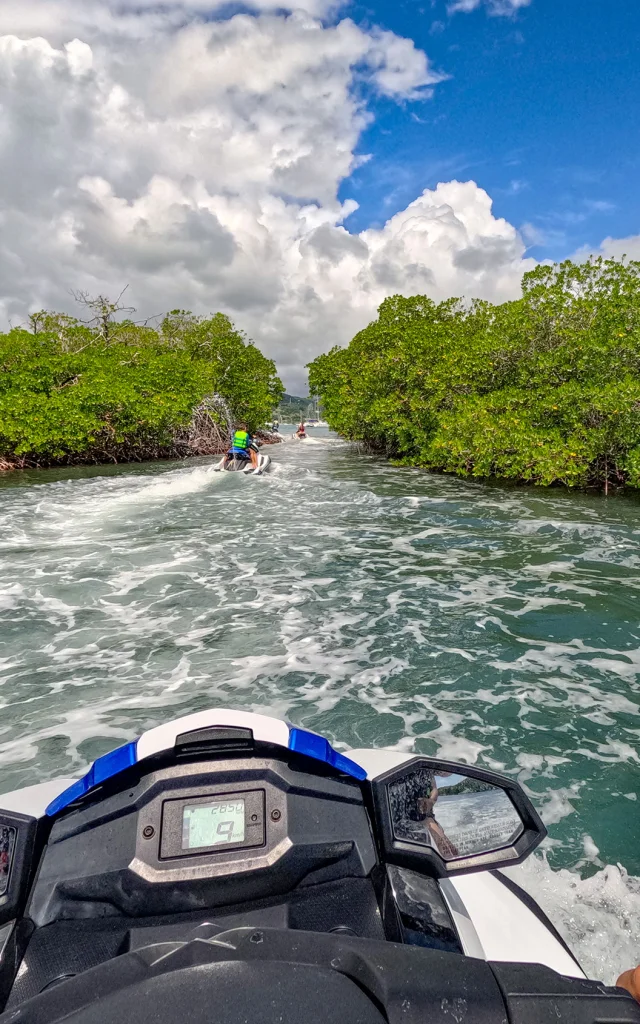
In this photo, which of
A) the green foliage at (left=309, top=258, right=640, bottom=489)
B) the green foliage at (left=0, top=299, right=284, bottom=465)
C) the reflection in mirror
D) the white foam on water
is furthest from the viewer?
the green foliage at (left=0, top=299, right=284, bottom=465)

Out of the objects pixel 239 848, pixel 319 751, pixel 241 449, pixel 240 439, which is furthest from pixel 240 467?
pixel 239 848

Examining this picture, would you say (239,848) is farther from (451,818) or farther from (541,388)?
(541,388)

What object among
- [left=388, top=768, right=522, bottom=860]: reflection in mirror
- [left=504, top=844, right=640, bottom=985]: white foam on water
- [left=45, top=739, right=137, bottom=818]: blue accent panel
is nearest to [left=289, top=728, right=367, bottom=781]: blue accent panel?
[left=388, top=768, right=522, bottom=860]: reflection in mirror

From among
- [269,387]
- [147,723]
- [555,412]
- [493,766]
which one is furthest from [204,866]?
[269,387]

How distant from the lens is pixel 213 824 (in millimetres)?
1271

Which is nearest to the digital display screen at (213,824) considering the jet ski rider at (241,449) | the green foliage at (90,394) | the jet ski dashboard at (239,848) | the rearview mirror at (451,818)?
the jet ski dashboard at (239,848)

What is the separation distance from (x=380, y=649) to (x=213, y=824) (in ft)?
10.7

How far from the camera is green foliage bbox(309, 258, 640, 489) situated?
11.9 m

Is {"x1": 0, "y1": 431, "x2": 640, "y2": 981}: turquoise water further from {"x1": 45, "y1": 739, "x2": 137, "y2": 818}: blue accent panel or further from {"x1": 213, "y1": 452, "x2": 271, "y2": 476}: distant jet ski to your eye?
{"x1": 213, "y1": 452, "x2": 271, "y2": 476}: distant jet ski

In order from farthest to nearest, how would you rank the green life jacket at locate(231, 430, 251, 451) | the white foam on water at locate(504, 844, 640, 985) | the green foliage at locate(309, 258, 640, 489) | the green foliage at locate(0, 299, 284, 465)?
the green foliage at locate(0, 299, 284, 465)
the green life jacket at locate(231, 430, 251, 451)
the green foliage at locate(309, 258, 640, 489)
the white foam on water at locate(504, 844, 640, 985)

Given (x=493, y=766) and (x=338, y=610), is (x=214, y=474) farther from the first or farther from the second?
(x=493, y=766)

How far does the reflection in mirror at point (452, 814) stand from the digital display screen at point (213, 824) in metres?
0.40

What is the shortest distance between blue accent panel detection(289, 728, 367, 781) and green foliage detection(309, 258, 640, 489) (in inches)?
463

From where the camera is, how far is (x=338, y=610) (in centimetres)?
525
